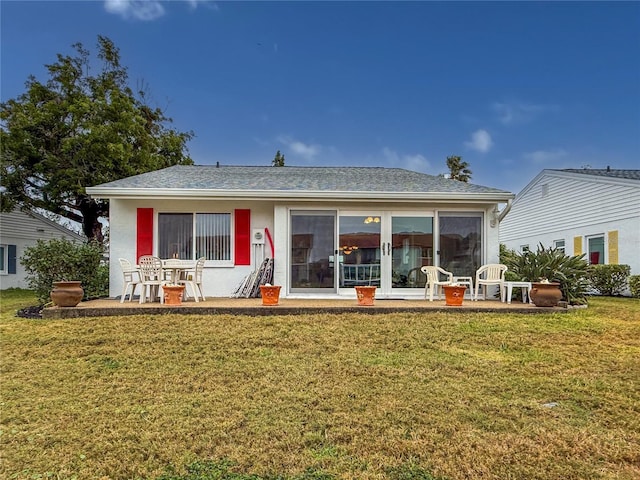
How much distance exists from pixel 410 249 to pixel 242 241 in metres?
3.83

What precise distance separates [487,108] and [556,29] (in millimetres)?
3974

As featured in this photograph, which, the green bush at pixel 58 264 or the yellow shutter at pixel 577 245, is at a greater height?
the yellow shutter at pixel 577 245

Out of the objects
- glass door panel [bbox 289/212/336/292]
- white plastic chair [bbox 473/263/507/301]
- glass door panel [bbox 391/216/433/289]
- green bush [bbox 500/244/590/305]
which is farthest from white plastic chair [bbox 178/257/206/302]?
green bush [bbox 500/244/590/305]

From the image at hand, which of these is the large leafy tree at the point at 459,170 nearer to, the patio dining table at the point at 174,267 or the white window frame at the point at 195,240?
the white window frame at the point at 195,240

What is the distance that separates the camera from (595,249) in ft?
46.1

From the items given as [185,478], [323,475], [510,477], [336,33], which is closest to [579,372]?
[510,477]

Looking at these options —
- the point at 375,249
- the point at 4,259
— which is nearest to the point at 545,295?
the point at 375,249

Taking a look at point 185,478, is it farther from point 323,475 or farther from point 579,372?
point 579,372

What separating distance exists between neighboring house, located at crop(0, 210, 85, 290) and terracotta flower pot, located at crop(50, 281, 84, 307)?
37.3ft

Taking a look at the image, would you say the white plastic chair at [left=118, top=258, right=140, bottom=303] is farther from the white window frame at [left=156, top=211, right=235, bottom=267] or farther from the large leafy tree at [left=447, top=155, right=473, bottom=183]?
the large leafy tree at [left=447, top=155, right=473, bottom=183]

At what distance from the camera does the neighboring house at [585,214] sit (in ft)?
40.9

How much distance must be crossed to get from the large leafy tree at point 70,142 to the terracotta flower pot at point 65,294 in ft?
32.8

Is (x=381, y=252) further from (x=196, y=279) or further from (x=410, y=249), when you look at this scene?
(x=196, y=279)

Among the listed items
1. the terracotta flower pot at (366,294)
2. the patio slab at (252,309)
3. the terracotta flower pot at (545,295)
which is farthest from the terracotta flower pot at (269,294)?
the terracotta flower pot at (545,295)
